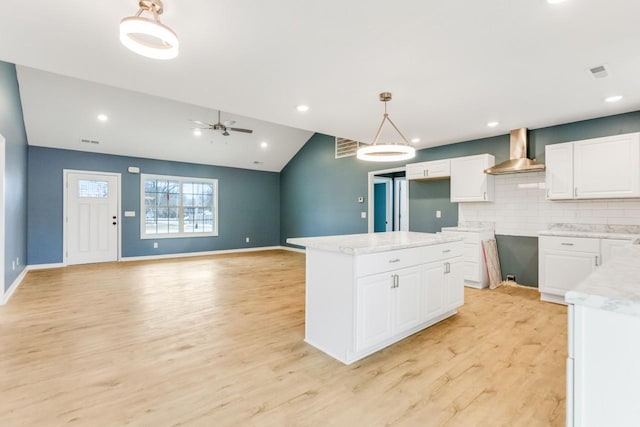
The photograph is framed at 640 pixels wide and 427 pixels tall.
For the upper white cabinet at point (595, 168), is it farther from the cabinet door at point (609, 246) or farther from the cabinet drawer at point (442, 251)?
the cabinet drawer at point (442, 251)

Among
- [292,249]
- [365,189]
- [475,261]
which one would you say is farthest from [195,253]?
[475,261]

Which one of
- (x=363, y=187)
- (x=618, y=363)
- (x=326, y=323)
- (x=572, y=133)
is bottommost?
(x=326, y=323)

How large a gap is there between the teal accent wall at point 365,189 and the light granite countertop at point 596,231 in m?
0.50

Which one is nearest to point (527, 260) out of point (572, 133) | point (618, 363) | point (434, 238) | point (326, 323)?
point (572, 133)

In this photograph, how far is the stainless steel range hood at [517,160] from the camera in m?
4.57

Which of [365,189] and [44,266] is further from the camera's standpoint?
[365,189]

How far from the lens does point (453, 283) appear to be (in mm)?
3502

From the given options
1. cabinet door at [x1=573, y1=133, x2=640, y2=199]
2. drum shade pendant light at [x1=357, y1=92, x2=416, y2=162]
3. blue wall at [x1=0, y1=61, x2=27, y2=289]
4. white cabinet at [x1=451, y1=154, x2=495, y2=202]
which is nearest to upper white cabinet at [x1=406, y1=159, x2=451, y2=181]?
white cabinet at [x1=451, y1=154, x2=495, y2=202]

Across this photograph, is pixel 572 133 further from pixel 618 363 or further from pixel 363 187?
pixel 618 363

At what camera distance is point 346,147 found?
312 inches

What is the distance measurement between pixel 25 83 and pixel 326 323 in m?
6.32

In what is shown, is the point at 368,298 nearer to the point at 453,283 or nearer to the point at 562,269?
the point at 453,283

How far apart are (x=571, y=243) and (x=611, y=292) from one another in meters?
3.70

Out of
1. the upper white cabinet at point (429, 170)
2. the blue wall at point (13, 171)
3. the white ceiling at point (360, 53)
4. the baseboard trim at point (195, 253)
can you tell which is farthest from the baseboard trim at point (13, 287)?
the upper white cabinet at point (429, 170)
